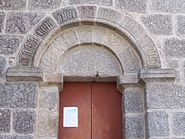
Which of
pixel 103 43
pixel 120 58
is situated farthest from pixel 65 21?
pixel 120 58

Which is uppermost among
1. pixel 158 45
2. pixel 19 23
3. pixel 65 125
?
pixel 19 23

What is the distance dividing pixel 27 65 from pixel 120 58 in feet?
3.65

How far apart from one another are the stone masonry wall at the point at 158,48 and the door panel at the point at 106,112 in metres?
0.30

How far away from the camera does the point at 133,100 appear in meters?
4.24

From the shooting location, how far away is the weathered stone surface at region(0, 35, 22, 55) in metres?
4.23

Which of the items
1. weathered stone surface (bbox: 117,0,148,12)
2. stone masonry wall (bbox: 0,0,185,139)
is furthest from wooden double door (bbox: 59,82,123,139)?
weathered stone surface (bbox: 117,0,148,12)

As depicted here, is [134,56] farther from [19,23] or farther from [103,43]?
[19,23]

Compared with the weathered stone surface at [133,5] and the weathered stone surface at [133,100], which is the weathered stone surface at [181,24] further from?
the weathered stone surface at [133,100]

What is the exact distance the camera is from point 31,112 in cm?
400

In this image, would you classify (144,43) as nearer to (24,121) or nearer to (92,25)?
(92,25)

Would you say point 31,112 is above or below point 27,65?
below

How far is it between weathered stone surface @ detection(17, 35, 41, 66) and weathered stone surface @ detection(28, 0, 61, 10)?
39cm

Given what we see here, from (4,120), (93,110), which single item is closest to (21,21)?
(4,120)

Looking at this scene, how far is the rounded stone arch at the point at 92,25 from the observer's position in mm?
4215
